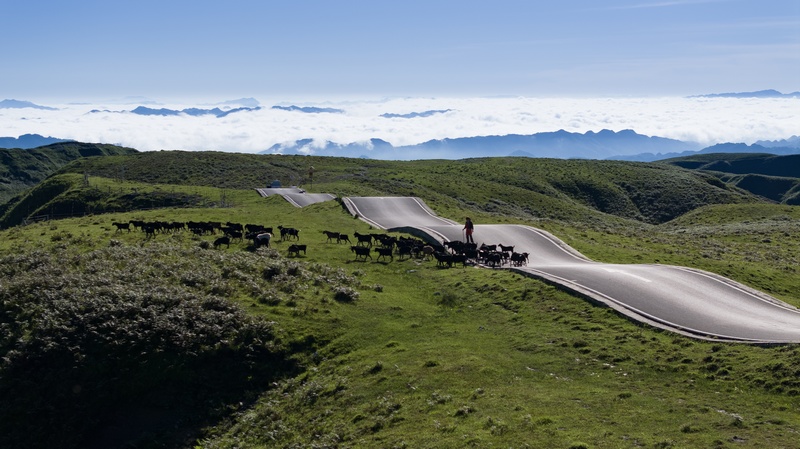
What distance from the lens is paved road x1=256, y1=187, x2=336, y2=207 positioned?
8162cm

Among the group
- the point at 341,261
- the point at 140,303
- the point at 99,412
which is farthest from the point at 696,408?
the point at 341,261

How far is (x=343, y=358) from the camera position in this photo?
90.7 ft

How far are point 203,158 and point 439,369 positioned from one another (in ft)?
448

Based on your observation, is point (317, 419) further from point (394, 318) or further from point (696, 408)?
point (696, 408)

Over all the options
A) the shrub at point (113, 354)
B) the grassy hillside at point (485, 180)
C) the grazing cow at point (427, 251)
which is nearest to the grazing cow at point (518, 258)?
the grazing cow at point (427, 251)

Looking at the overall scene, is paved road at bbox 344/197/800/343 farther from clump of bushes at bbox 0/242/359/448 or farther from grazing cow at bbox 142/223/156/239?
grazing cow at bbox 142/223/156/239

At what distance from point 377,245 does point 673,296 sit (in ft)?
76.9

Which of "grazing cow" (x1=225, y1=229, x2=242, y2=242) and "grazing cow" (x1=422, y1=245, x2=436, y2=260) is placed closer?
"grazing cow" (x1=422, y1=245, x2=436, y2=260)

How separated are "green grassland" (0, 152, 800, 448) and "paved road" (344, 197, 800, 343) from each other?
1.48 m

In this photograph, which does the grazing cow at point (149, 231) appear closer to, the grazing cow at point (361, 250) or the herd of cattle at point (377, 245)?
the herd of cattle at point (377, 245)

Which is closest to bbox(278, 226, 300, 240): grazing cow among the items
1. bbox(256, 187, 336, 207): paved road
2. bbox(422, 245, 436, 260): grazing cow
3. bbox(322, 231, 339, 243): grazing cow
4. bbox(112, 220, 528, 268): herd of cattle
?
bbox(112, 220, 528, 268): herd of cattle

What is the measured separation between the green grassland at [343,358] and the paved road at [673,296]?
58.1 inches

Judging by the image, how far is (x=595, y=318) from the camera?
29344 millimetres

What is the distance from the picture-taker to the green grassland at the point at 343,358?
19.3m
